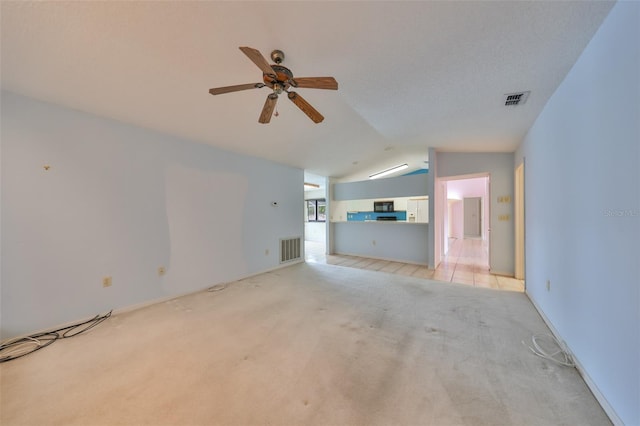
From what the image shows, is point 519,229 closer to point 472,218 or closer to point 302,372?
point 302,372

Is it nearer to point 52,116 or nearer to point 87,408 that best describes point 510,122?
point 87,408

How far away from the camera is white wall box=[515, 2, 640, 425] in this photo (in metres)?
1.16

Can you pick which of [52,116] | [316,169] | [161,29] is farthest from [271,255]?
[161,29]

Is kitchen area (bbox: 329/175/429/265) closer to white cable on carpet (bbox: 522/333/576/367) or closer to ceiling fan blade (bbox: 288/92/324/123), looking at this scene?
white cable on carpet (bbox: 522/333/576/367)

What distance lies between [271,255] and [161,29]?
3931 millimetres

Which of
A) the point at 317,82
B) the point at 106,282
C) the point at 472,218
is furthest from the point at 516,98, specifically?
the point at 472,218

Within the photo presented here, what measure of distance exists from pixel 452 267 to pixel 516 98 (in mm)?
3616

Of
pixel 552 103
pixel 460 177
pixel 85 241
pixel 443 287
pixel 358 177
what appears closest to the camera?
pixel 552 103

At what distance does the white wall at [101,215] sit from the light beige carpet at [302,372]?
0.51 metres

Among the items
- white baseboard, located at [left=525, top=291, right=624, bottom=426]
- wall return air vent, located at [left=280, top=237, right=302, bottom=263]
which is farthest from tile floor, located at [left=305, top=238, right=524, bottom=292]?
white baseboard, located at [left=525, top=291, right=624, bottom=426]

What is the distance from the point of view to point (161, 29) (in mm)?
1609

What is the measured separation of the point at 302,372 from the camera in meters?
1.69

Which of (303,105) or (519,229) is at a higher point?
(303,105)

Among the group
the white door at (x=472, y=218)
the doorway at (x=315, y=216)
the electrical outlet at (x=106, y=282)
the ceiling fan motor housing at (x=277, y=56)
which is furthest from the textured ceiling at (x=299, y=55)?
the white door at (x=472, y=218)
